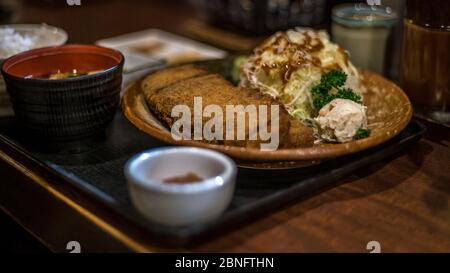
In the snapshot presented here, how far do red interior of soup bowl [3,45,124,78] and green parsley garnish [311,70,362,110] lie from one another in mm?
604

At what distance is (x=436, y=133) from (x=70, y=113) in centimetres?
111

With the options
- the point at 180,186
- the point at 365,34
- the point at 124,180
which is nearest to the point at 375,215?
the point at 180,186

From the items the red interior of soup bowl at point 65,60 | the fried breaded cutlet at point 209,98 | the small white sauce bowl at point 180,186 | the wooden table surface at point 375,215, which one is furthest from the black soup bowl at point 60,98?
the wooden table surface at point 375,215

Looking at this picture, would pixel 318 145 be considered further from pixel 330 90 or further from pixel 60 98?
pixel 60 98

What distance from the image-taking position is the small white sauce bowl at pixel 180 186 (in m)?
1.07

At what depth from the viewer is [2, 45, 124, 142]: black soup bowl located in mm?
1392

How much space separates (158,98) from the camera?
1.57 metres

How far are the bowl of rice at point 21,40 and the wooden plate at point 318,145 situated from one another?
0.39 metres

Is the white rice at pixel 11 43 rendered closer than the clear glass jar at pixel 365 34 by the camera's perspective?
Yes

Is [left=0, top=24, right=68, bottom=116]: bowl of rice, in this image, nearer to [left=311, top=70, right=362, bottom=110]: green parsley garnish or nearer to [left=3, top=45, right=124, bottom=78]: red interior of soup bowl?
[left=3, top=45, right=124, bottom=78]: red interior of soup bowl

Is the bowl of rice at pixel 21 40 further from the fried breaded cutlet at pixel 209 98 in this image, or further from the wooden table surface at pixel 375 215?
the wooden table surface at pixel 375 215

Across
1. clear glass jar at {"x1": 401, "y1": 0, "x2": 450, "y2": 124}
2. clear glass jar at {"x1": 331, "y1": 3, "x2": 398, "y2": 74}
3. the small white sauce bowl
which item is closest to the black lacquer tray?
the small white sauce bowl

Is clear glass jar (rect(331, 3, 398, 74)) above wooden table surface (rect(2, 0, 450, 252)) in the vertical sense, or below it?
above
